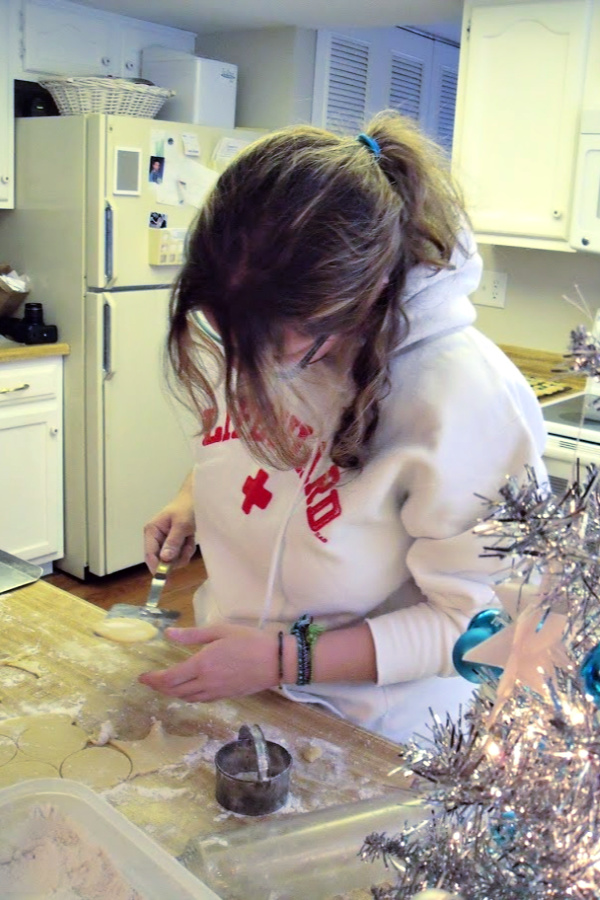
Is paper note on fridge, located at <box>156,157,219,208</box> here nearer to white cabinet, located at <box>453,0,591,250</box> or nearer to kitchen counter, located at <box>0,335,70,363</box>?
kitchen counter, located at <box>0,335,70,363</box>

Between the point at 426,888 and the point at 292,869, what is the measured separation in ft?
0.90

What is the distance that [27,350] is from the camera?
9.37 ft

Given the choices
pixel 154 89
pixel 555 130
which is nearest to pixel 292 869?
pixel 555 130

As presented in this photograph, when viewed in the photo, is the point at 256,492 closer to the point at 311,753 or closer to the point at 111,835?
the point at 311,753

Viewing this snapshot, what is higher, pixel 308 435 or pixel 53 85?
pixel 53 85

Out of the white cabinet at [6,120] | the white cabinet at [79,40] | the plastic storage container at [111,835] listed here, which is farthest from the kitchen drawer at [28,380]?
the plastic storage container at [111,835]

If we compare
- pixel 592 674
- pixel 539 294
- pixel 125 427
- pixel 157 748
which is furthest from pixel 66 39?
pixel 592 674

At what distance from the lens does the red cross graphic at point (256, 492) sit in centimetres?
109

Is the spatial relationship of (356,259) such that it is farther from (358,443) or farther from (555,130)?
(555,130)

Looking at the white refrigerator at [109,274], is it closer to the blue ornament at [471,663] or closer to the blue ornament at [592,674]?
the blue ornament at [471,663]

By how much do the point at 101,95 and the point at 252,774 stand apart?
8.32ft

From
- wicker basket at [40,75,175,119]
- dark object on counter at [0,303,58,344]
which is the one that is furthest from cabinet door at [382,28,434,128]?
dark object on counter at [0,303,58,344]

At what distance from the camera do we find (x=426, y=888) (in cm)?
49

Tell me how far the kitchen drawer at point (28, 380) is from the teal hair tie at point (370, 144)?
2144mm
